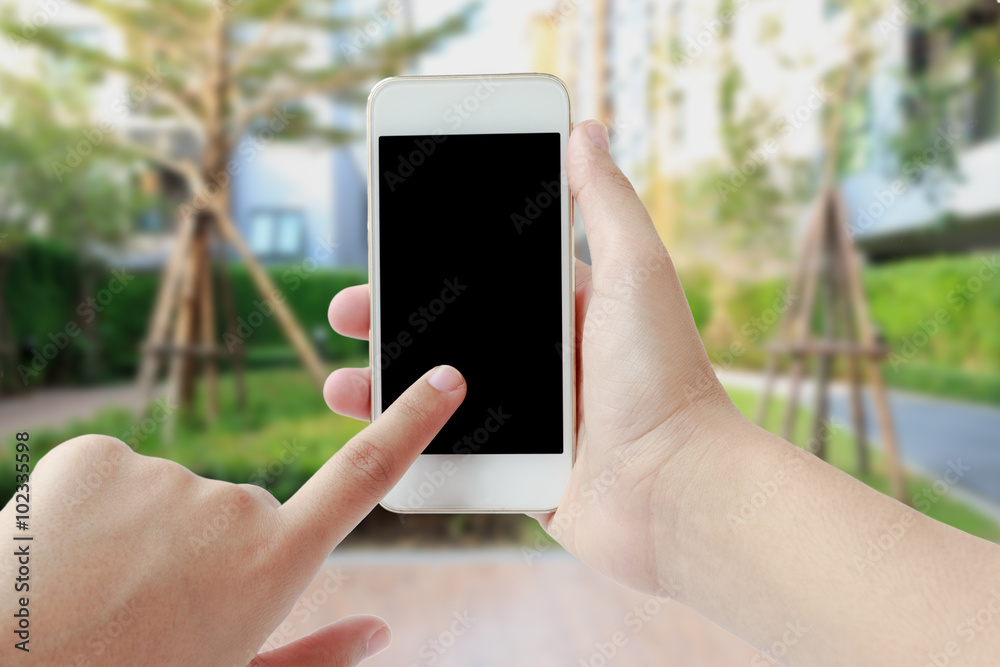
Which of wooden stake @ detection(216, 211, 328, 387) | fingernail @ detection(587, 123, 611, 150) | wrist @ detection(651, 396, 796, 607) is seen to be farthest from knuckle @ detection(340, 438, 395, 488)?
wooden stake @ detection(216, 211, 328, 387)

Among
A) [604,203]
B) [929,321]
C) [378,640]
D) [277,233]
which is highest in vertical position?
[277,233]

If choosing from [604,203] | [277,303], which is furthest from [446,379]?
[277,303]

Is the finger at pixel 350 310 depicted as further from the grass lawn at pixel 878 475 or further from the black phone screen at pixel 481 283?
the grass lawn at pixel 878 475

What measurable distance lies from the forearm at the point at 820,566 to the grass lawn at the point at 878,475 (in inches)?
66.9

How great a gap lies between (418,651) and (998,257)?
2.05 metres

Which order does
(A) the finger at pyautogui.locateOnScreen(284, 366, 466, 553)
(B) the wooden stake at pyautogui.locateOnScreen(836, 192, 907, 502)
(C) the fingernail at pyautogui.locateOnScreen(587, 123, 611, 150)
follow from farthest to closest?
(B) the wooden stake at pyautogui.locateOnScreen(836, 192, 907, 502), (C) the fingernail at pyautogui.locateOnScreen(587, 123, 611, 150), (A) the finger at pyautogui.locateOnScreen(284, 366, 466, 553)

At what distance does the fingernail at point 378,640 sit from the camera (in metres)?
0.56

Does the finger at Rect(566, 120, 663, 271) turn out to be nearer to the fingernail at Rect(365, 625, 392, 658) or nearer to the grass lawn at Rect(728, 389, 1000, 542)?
the fingernail at Rect(365, 625, 392, 658)

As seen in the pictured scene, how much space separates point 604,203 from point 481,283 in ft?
0.49

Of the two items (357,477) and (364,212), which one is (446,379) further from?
(364,212)

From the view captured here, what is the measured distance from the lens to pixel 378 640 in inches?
22.3

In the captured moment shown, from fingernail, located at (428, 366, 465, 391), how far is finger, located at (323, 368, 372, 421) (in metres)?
0.21

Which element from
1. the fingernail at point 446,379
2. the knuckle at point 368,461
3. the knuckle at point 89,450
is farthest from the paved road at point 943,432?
the knuckle at point 89,450

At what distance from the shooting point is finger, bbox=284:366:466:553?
0.49m
